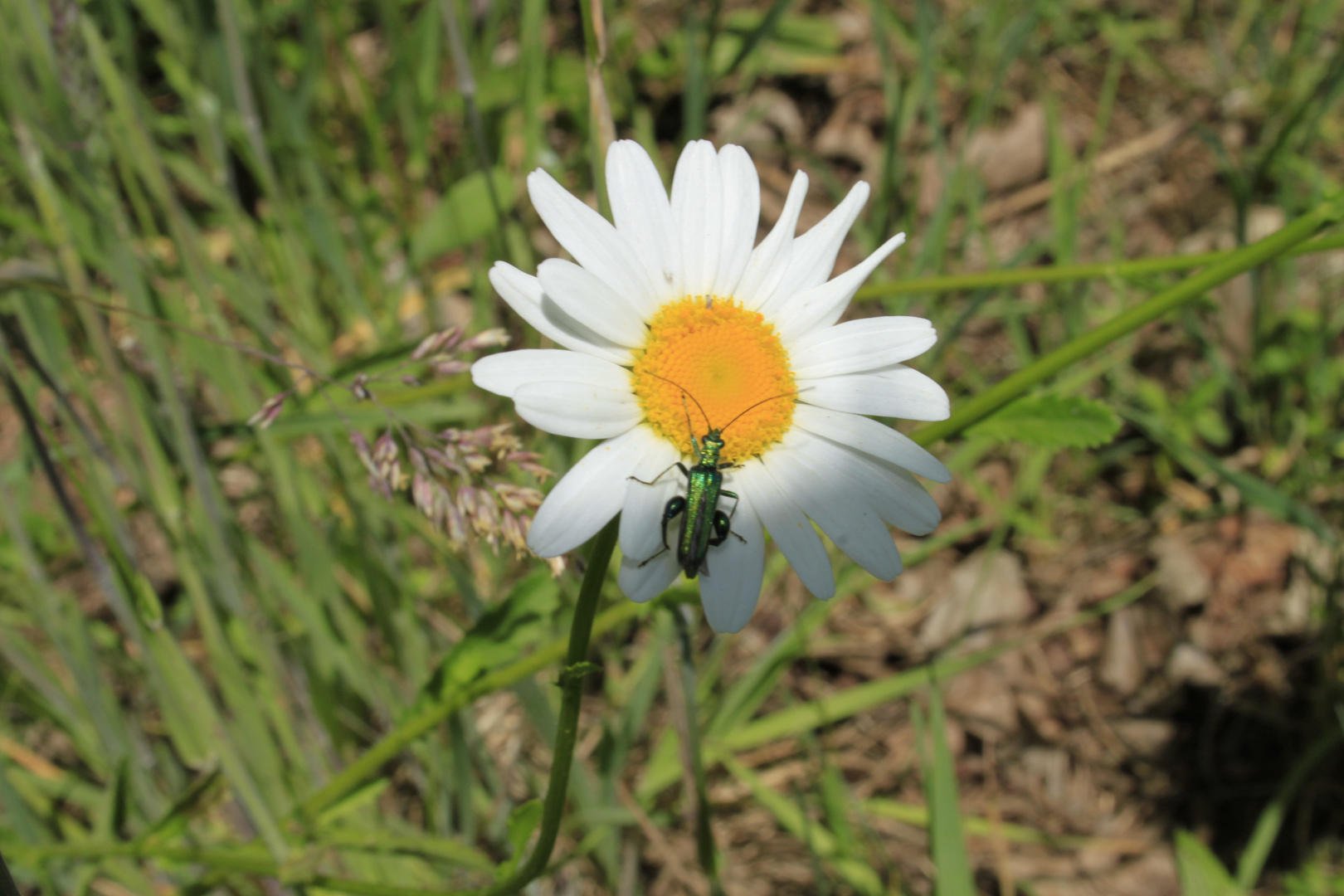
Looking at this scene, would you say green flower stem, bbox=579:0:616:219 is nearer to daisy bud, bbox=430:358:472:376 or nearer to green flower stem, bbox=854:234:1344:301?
daisy bud, bbox=430:358:472:376

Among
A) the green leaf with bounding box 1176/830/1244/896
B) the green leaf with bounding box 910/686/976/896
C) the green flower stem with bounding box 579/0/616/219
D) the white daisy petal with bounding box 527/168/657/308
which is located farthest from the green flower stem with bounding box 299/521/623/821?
the green leaf with bounding box 1176/830/1244/896

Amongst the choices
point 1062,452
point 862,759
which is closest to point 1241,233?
point 1062,452

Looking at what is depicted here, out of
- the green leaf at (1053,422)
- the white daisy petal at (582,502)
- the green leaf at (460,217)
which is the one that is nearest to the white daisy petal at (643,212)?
the white daisy petal at (582,502)

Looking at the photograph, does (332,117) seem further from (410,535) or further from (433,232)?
(410,535)

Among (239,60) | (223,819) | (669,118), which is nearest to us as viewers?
(239,60)

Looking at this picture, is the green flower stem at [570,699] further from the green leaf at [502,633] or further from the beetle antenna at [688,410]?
the green leaf at [502,633]

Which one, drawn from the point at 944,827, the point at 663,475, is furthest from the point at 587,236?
the point at 944,827
